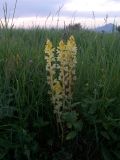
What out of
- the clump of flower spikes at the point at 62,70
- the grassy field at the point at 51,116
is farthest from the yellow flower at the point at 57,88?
the grassy field at the point at 51,116

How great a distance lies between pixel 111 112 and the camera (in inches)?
138

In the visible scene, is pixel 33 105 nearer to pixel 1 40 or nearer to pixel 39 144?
pixel 39 144

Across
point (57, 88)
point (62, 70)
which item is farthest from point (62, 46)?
point (57, 88)

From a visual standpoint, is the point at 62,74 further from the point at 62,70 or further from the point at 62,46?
the point at 62,46

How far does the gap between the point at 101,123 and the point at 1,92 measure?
32.7 inches

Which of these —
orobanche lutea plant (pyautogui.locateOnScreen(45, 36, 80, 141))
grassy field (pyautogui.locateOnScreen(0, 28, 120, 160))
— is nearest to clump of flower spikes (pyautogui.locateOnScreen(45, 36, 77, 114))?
orobanche lutea plant (pyautogui.locateOnScreen(45, 36, 80, 141))

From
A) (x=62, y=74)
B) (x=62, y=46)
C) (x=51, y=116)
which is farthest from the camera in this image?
(x=51, y=116)

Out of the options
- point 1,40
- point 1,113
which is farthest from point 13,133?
point 1,40

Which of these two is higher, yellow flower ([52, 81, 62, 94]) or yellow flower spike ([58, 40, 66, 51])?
yellow flower spike ([58, 40, 66, 51])

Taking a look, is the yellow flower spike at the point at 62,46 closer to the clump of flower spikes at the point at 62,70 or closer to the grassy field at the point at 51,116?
the clump of flower spikes at the point at 62,70

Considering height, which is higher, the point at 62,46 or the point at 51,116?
the point at 62,46

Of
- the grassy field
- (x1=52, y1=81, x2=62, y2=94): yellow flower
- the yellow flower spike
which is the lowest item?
the grassy field

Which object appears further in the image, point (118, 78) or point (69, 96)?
point (118, 78)

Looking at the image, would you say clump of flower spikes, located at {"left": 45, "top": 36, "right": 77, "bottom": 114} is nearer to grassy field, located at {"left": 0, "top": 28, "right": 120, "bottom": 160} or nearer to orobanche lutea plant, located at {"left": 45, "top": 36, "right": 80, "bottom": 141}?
orobanche lutea plant, located at {"left": 45, "top": 36, "right": 80, "bottom": 141}
